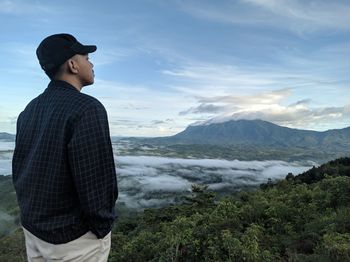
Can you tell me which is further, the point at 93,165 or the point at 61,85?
the point at 61,85

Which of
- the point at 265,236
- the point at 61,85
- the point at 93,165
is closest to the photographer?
the point at 93,165

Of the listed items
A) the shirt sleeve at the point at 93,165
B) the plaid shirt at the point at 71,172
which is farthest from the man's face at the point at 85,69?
the shirt sleeve at the point at 93,165

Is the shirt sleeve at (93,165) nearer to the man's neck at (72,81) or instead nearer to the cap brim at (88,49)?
the man's neck at (72,81)

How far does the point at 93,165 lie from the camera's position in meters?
2.32

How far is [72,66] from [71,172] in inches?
28.7

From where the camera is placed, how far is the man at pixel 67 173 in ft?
7.55

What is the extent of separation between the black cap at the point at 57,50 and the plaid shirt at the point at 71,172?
0.71 ft

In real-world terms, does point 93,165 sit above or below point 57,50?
below

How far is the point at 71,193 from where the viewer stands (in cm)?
236

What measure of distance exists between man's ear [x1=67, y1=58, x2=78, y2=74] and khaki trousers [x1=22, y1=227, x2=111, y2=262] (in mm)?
1067

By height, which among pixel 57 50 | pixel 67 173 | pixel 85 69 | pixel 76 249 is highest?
pixel 57 50

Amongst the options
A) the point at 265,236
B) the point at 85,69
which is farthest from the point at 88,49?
the point at 265,236

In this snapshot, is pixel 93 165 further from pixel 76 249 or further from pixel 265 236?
pixel 265 236

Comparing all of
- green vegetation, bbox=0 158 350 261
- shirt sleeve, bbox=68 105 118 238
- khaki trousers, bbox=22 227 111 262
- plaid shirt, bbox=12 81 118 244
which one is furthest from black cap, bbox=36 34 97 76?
green vegetation, bbox=0 158 350 261
